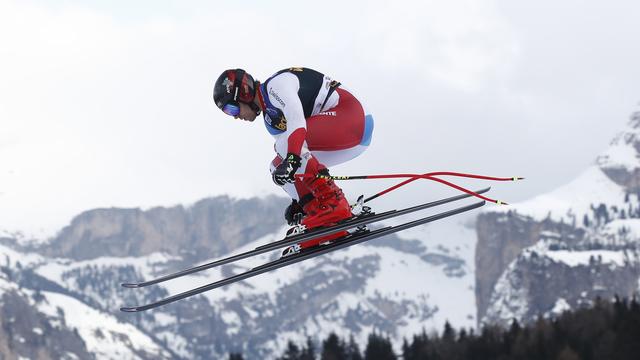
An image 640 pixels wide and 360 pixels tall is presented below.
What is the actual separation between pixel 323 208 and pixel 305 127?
1.32m

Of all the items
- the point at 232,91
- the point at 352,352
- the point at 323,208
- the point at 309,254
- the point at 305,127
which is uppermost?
the point at 352,352

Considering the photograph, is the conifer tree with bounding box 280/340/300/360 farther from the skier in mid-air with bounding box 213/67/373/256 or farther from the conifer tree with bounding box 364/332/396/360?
the skier in mid-air with bounding box 213/67/373/256

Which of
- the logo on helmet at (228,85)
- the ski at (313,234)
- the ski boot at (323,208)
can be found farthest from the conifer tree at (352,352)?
the logo on helmet at (228,85)

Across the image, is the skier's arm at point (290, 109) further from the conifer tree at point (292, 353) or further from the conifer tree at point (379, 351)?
the conifer tree at point (292, 353)

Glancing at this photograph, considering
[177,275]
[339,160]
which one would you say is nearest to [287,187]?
[339,160]

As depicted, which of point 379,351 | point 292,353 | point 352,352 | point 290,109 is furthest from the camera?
point 292,353

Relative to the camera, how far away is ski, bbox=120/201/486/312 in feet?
44.3

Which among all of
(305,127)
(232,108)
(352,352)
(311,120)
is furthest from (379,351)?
(305,127)

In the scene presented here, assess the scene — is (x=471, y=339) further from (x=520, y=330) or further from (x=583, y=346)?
(x=583, y=346)

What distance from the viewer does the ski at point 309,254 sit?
531 inches

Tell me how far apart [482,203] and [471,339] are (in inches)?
3783

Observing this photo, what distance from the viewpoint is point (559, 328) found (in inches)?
4006

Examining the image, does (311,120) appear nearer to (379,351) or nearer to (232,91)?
(232,91)

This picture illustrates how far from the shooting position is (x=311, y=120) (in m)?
14.7
